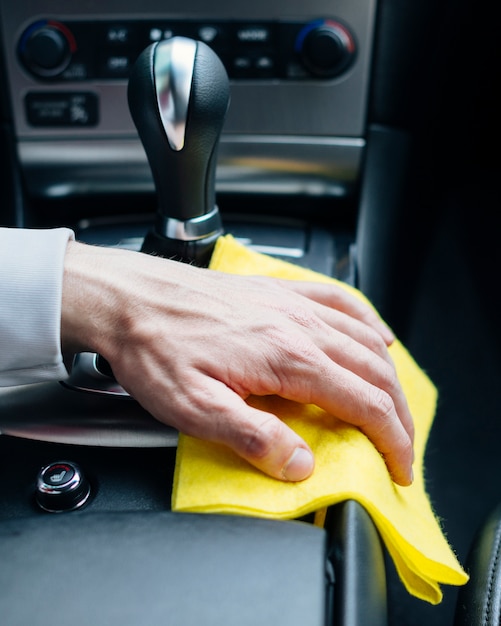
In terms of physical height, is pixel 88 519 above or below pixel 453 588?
above

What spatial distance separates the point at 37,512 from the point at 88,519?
0.10m

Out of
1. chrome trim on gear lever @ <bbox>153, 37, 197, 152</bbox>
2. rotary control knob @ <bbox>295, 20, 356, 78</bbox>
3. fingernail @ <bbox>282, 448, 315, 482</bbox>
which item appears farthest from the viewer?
rotary control knob @ <bbox>295, 20, 356, 78</bbox>

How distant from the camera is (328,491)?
1.36ft

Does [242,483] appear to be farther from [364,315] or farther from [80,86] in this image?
[80,86]

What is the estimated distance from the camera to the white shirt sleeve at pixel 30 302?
487 mm

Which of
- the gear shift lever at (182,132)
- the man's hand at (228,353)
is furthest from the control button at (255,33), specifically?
the man's hand at (228,353)

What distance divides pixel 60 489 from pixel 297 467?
0.15 meters

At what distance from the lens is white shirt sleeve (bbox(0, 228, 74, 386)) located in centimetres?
49

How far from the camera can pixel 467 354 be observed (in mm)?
1225

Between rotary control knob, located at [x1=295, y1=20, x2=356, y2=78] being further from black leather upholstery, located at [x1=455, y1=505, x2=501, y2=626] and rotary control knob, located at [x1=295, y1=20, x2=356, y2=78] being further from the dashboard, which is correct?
black leather upholstery, located at [x1=455, y1=505, x2=501, y2=626]

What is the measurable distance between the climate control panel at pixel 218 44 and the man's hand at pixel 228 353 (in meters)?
0.35

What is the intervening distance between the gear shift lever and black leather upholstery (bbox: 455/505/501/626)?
12.6 inches

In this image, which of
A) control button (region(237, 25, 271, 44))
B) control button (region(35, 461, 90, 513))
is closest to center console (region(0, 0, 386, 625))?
control button (region(237, 25, 271, 44))

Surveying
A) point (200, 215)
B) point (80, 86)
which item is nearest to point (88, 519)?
point (200, 215)
